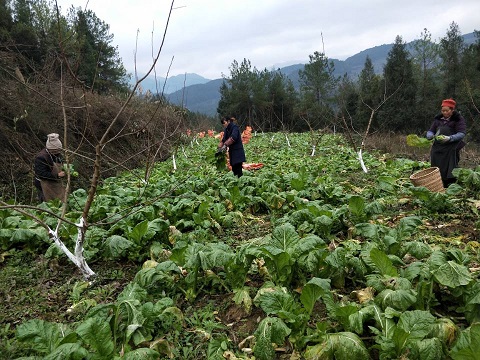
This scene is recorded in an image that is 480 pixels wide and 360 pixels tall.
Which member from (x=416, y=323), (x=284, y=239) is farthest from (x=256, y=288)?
(x=416, y=323)

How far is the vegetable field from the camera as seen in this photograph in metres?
2.33

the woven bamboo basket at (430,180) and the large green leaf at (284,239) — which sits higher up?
the large green leaf at (284,239)

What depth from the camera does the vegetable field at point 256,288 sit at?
2.33m

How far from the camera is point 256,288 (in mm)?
3225

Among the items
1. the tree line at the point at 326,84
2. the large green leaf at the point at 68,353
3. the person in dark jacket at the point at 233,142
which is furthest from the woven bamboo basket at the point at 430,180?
the tree line at the point at 326,84

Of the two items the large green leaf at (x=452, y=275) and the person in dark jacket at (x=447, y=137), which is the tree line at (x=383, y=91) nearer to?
the person in dark jacket at (x=447, y=137)

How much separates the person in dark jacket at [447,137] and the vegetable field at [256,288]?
3.31 ft

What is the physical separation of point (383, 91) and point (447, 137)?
2277 cm

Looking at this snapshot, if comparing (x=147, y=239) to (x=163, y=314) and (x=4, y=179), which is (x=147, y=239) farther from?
(x=4, y=179)

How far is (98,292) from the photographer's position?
3.44 metres

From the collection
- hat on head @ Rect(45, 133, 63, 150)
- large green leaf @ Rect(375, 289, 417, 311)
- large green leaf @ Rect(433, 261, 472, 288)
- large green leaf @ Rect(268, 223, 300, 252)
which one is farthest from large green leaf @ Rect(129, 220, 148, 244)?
hat on head @ Rect(45, 133, 63, 150)

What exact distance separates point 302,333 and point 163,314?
1097mm

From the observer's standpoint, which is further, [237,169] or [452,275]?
[237,169]

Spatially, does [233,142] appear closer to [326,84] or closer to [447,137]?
[447,137]
